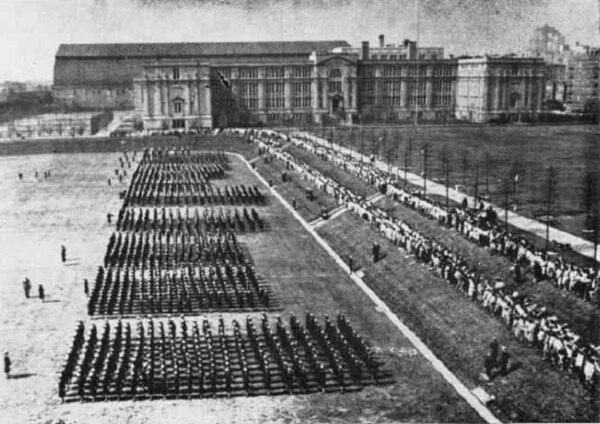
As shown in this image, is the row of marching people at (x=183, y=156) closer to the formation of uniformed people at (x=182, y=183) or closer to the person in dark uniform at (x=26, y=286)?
the formation of uniformed people at (x=182, y=183)

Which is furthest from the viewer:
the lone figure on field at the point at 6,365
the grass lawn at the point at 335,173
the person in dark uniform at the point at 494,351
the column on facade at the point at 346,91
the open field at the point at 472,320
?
the column on facade at the point at 346,91

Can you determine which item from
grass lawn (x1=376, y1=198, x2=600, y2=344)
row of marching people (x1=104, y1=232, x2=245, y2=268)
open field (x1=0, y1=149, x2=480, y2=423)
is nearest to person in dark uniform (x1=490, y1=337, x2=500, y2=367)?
open field (x1=0, y1=149, x2=480, y2=423)

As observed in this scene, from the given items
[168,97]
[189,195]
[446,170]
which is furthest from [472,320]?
[168,97]

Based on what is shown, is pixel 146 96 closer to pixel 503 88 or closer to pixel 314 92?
pixel 314 92

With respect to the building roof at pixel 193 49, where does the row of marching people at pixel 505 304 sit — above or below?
below

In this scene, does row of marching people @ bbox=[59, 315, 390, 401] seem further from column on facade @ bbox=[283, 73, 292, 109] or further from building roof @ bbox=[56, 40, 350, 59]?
building roof @ bbox=[56, 40, 350, 59]

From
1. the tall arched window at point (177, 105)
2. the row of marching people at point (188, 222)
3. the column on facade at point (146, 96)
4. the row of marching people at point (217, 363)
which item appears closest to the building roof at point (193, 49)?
the tall arched window at point (177, 105)

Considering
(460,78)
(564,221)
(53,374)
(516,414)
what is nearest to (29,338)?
(53,374)
